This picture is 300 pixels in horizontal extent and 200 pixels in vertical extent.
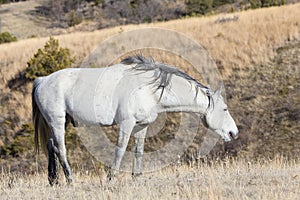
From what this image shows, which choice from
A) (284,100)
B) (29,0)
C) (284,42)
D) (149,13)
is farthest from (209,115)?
(29,0)

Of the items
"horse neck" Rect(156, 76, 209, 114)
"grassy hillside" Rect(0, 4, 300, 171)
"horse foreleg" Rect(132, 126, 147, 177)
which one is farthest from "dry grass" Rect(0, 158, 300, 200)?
"grassy hillside" Rect(0, 4, 300, 171)

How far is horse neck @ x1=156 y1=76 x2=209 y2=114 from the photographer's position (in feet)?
29.5

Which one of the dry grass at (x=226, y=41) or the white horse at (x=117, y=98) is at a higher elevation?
the white horse at (x=117, y=98)

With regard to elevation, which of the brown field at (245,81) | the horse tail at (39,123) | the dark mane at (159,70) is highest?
the dark mane at (159,70)

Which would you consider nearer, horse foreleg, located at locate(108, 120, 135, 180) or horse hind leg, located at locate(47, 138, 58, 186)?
horse foreleg, located at locate(108, 120, 135, 180)

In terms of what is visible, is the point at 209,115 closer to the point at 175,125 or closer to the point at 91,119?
the point at 91,119

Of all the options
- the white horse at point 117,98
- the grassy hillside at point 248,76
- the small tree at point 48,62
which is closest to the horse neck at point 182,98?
the white horse at point 117,98

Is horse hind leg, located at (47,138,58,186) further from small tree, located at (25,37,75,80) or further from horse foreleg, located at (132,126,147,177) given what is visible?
small tree, located at (25,37,75,80)

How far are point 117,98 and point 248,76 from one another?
13.6 m

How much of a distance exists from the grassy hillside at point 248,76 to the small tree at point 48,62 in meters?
0.61

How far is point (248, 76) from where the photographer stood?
21750 millimetres

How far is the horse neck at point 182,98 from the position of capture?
898cm

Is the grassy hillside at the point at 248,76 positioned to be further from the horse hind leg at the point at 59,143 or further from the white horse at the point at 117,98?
the horse hind leg at the point at 59,143

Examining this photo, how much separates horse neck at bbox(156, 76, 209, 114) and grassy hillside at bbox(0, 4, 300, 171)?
8360 millimetres
